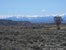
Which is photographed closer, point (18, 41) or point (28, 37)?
point (18, 41)

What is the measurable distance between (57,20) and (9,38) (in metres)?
25.1

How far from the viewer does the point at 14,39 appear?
3130 centimetres

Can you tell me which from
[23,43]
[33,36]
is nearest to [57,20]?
[33,36]

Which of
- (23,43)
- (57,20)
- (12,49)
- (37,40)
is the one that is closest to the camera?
(12,49)

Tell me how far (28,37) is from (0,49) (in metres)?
9.29

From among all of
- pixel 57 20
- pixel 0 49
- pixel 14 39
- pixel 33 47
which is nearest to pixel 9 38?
pixel 14 39

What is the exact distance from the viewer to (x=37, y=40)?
1197 inches

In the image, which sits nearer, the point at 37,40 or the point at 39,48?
the point at 39,48

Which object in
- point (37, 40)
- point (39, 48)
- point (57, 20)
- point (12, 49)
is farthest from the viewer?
point (57, 20)

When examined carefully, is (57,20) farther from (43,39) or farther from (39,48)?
(39,48)

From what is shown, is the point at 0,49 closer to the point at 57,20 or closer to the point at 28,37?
the point at 28,37

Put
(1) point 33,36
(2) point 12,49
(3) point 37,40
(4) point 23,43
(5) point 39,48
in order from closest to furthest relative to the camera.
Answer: (2) point 12,49, (5) point 39,48, (4) point 23,43, (3) point 37,40, (1) point 33,36

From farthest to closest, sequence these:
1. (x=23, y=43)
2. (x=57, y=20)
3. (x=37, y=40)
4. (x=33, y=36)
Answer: (x=57, y=20)
(x=33, y=36)
(x=37, y=40)
(x=23, y=43)

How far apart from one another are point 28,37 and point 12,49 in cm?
968
